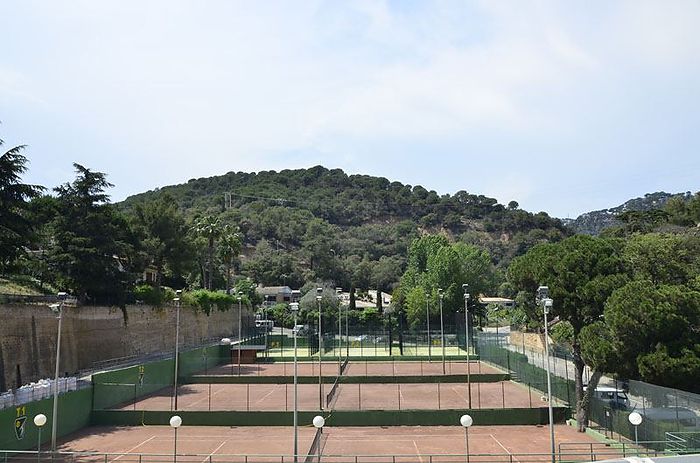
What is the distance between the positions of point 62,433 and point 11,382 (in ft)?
24.7

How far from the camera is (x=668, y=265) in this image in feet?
149

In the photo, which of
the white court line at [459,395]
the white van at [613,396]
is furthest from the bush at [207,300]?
the white van at [613,396]

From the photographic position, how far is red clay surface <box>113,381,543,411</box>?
1328 inches

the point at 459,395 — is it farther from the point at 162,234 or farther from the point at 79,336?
the point at 162,234

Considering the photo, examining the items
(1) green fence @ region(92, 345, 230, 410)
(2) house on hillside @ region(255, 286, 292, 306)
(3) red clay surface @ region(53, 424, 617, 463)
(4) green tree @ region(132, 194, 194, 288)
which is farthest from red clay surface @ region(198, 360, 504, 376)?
(2) house on hillside @ region(255, 286, 292, 306)

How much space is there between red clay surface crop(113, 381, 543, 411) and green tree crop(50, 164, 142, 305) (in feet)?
33.5

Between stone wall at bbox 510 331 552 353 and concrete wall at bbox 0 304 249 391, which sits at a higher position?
concrete wall at bbox 0 304 249 391

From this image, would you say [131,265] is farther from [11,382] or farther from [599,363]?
[599,363]

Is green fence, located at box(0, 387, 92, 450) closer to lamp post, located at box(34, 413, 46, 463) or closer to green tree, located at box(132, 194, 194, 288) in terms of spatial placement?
lamp post, located at box(34, 413, 46, 463)

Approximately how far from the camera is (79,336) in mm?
43125

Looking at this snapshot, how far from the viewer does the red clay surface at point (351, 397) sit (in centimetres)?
3372

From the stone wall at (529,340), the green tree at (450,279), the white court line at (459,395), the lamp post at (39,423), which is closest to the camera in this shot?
the lamp post at (39,423)

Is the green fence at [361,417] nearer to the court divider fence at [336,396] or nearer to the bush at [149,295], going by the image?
the court divider fence at [336,396]

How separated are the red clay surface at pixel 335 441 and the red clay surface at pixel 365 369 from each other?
1620 cm
